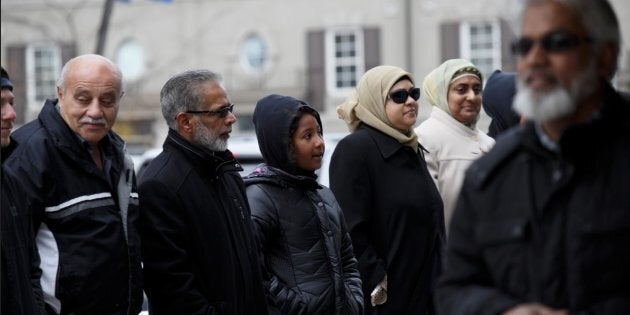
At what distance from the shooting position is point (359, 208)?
6.87 meters

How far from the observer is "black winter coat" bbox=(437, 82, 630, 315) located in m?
3.22

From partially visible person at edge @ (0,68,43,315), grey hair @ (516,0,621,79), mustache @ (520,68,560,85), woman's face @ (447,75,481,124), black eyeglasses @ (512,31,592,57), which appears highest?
grey hair @ (516,0,621,79)

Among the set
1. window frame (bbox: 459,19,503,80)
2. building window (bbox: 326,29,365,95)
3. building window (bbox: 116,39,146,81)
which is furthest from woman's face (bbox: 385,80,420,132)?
building window (bbox: 116,39,146,81)

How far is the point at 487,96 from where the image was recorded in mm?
7809

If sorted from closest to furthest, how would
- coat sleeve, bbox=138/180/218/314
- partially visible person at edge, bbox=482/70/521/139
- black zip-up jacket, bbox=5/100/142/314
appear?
black zip-up jacket, bbox=5/100/142/314
coat sleeve, bbox=138/180/218/314
partially visible person at edge, bbox=482/70/521/139

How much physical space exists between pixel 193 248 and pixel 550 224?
2.58 meters

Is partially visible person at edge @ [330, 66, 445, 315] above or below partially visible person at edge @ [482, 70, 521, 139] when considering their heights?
below

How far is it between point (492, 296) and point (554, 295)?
0.57 ft

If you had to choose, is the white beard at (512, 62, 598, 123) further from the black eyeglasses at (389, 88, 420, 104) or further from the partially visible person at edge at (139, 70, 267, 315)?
the black eyeglasses at (389, 88, 420, 104)

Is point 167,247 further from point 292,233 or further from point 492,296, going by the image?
point 492,296

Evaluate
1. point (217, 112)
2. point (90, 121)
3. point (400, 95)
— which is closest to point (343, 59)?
point (400, 95)

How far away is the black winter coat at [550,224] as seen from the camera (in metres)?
3.22

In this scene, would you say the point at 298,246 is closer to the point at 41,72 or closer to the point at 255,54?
the point at 255,54

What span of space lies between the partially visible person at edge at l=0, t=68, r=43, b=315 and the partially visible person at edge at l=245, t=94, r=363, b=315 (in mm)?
1210
